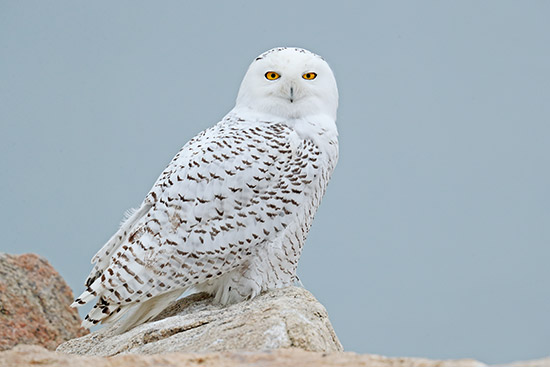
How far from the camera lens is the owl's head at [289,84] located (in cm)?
354

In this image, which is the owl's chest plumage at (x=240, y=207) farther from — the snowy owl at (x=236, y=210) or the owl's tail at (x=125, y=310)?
the owl's tail at (x=125, y=310)

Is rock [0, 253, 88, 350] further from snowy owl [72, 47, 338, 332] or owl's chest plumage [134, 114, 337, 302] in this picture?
owl's chest plumage [134, 114, 337, 302]

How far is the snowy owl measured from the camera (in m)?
3.36

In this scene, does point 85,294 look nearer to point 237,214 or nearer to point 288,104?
point 237,214

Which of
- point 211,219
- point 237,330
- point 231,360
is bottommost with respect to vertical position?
point 231,360

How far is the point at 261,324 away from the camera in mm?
2795

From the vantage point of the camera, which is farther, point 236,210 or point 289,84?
point 289,84

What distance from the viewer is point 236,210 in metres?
3.38

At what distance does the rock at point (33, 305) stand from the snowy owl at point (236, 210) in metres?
1.18

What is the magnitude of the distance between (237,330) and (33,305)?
2361 millimetres

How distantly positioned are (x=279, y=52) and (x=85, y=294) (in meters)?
1.53

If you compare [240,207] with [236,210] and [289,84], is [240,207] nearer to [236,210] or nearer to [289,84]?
[236,210]

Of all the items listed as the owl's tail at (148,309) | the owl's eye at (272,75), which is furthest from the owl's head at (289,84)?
the owl's tail at (148,309)

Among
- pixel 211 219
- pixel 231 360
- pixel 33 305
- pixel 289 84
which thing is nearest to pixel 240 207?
pixel 211 219
